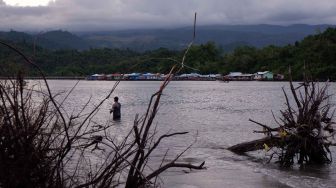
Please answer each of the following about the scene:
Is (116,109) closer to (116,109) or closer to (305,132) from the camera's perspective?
(116,109)

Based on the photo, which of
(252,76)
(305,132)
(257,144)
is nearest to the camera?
(305,132)

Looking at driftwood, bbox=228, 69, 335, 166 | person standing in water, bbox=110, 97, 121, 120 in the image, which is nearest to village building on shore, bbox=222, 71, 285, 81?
person standing in water, bbox=110, 97, 121, 120

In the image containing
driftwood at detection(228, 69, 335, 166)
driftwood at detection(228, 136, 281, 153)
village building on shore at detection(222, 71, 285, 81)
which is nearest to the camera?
driftwood at detection(228, 69, 335, 166)

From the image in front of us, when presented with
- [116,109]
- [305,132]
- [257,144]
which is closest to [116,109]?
[116,109]

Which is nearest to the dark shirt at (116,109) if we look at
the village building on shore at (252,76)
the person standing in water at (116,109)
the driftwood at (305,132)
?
the person standing in water at (116,109)

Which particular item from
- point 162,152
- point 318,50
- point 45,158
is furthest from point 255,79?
point 45,158

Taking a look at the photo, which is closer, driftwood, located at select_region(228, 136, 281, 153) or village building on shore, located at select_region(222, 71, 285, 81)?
driftwood, located at select_region(228, 136, 281, 153)

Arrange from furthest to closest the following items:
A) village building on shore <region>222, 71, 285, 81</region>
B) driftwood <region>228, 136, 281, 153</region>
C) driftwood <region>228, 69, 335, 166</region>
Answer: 1. village building on shore <region>222, 71, 285, 81</region>
2. driftwood <region>228, 136, 281, 153</region>
3. driftwood <region>228, 69, 335, 166</region>

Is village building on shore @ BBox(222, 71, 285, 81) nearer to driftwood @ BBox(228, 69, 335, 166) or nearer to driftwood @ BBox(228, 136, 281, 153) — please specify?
driftwood @ BBox(228, 136, 281, 153)

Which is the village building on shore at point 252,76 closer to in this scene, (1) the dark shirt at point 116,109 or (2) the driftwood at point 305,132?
(1) the dark shirt at point 116,109

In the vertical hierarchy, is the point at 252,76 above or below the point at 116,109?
below

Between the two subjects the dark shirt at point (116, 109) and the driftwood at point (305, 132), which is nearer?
the driftwood at point (305, 132)

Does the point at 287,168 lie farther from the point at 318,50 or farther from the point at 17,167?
the point at 318,50

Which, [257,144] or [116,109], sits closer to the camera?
[257,144]
